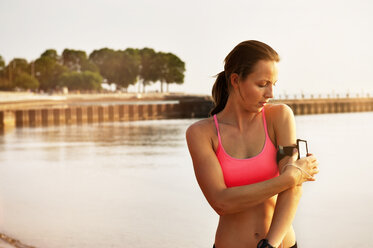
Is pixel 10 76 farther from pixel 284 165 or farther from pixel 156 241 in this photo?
pixel 284 165

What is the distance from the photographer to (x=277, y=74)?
7.43ft

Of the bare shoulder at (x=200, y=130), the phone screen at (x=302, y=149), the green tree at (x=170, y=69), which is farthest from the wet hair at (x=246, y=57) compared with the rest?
the green tree at (x=170, y=69)

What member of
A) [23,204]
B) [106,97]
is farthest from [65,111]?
[23,204]

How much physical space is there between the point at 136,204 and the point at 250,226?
14.3m

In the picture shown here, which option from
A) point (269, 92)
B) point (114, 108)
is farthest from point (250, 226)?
point (114, 108)

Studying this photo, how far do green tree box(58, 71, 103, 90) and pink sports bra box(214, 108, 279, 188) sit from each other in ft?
406

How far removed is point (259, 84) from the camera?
2.28 meters

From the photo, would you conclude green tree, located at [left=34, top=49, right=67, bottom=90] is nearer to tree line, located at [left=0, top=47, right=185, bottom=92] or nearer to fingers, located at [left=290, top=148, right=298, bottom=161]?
tree line, located at [left=0, top=47, right=185, bottom=92]

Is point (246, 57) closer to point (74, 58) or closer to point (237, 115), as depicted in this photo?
point (237, 115)

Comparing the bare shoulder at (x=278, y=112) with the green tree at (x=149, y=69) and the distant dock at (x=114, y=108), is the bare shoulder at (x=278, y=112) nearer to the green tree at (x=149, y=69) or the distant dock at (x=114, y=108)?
the distant dock at (x=114, y=108)

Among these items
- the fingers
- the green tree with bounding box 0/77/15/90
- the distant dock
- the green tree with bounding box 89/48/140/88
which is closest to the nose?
the fingers

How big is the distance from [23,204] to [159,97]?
102426 millimetres

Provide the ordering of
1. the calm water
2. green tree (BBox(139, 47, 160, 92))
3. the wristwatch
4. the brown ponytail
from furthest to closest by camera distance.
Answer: green tree (BBox(139, 47, 160, 92)) → the calm water → the brown ponytail → the wristwatch

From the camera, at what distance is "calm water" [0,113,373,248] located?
39.1 feet
